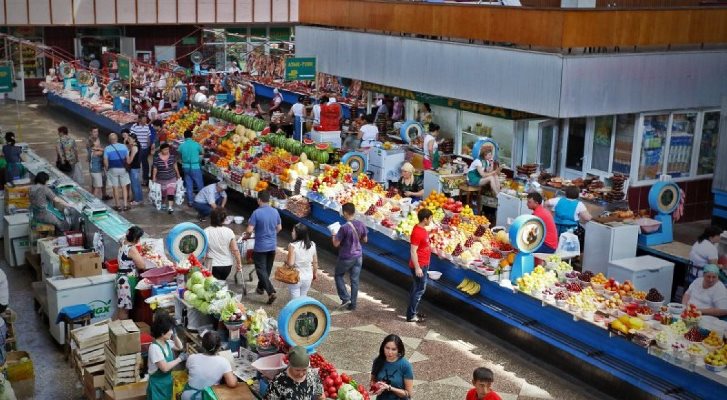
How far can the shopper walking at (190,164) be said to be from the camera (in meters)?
18.2

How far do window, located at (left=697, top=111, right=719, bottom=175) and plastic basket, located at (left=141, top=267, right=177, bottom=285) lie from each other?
11893mm

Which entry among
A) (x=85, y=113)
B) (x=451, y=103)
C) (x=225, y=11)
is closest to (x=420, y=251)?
(x=451, y=103)

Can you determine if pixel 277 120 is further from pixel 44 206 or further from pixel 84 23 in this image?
pixel 84 23

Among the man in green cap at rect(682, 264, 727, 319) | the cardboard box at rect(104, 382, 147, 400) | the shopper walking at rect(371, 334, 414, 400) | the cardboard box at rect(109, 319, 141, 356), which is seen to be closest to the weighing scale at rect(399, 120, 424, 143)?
the man in green cap at rect(682, 264, 727, 319)

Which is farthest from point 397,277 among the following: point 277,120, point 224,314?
point 277,120

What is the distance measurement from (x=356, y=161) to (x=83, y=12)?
2354 centimetres

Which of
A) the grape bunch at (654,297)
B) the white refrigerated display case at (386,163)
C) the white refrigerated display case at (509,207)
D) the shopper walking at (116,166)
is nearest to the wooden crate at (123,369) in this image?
the grape bunch at (654,297)

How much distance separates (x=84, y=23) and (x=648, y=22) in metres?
27.0

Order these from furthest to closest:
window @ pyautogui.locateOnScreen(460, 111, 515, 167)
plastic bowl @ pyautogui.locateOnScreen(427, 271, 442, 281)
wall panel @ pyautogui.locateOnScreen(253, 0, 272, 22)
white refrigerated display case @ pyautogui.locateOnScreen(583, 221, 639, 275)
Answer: wall panel @ pyautogui.locateOnScreen(253, 0, 272, 22) < window @ pyautogui.locateOnScreen(460, 111, 515, 167) < white refrigerated display case @ pyautogui.locateOnScreen(583, 221, 639, 275) < plastic bowl @ pyautogui.locateOnScreen(427, 271, 442, 281)

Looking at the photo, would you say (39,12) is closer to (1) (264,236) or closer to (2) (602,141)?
(2) (602,141)

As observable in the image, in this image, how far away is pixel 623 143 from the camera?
1742 cm

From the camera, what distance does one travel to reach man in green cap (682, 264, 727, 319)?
10.6m

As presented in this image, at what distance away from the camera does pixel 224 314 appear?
949 centimetres

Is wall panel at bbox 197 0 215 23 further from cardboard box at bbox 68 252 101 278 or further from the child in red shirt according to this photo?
the child in red shirt
